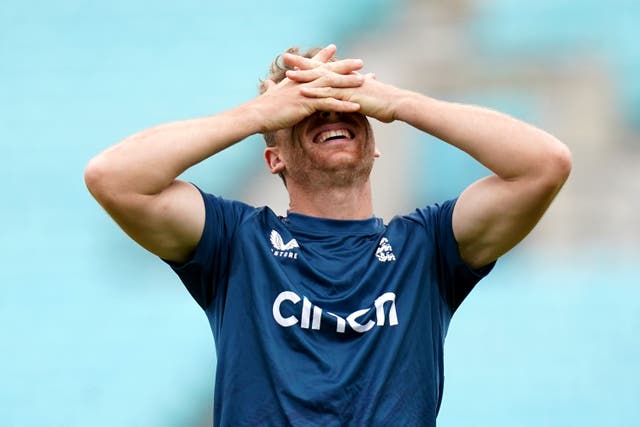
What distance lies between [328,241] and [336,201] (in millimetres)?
107

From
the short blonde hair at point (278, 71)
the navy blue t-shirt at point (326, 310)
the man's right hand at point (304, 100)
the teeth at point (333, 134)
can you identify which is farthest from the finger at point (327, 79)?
the navy blue t-shirt at point (326, 310)

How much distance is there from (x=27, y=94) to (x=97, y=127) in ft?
1.64

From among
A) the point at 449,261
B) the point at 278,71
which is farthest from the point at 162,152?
the point at 449,261

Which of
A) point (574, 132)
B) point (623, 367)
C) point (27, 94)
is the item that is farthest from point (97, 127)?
point (623, 367)

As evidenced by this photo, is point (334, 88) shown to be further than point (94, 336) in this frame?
No

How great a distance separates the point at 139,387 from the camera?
5367mm

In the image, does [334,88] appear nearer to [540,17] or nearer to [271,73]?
[271,73]

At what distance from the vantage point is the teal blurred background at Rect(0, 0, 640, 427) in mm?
5430

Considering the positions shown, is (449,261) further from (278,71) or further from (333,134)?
(278,71)

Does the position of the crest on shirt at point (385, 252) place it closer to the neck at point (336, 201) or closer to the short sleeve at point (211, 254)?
the neck at point (336, 201)

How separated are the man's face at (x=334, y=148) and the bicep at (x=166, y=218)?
0.95 ft

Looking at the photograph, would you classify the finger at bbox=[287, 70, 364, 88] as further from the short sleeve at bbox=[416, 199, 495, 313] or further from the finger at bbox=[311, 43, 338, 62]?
the short sleeve at bbox=[416, 199, 495, 313]

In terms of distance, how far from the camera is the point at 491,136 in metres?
2.53

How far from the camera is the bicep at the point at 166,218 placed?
8.23 ft
